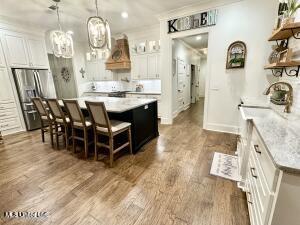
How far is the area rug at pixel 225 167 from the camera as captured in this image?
2092 mm

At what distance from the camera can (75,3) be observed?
3.06 m

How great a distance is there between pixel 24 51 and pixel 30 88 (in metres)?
1.04

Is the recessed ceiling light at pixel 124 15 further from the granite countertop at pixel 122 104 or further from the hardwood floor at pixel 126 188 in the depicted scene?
the hardwood floor at pixel 126 188

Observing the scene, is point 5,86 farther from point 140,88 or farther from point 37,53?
point 140,88

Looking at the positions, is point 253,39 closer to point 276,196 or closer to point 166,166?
point 166,166

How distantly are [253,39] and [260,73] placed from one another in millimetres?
703

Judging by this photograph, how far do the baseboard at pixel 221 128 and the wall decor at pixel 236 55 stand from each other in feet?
4.56

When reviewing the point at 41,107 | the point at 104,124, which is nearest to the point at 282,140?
the point at 104,124

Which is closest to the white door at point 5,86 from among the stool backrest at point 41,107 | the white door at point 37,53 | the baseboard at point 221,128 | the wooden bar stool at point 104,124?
the white door at point 37,53

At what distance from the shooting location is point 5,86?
12.6ft

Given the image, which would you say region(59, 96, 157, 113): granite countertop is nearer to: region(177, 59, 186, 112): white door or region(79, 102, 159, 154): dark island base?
region(79, 102, 159, 154): dark island base

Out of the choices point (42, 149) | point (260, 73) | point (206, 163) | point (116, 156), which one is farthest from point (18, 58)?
point (260, 73)

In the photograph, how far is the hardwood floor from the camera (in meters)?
1.52

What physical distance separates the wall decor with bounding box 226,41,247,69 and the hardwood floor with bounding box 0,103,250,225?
1698 millimetres
